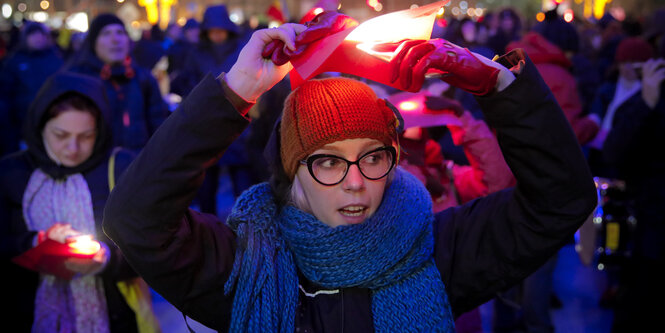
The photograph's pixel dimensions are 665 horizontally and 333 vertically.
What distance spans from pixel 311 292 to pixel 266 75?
28.7 inches

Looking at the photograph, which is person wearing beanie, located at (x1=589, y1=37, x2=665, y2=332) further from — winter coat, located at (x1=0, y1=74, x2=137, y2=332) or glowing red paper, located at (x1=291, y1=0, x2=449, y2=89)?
winter coat, located at (x1=0, y1=74, x2=137, y2=332)

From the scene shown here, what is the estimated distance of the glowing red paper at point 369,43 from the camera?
5.29ft

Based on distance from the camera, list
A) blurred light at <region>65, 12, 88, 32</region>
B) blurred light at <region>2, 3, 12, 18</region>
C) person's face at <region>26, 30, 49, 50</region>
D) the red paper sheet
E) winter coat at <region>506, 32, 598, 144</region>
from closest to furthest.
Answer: the red paper sheet, winter coat at <region>506, 32, 598, 144</region>, person's face at <region>26, 30, 49, 50</region>, blurred light at <region>65, 12, 88, 32</region>, blurred light at <region>2, 3, 12, 18</region>

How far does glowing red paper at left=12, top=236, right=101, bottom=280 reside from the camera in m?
2.50

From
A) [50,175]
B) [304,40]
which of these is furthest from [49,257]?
[304,40]

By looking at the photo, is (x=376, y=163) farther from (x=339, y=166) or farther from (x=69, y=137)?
(x=69, y=137)

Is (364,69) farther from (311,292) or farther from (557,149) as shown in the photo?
(311,292)

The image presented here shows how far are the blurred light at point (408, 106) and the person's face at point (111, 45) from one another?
115 inches

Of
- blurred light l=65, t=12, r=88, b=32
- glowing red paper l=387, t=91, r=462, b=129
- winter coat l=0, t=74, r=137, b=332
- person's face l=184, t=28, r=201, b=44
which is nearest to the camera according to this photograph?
winter coat l=0, t=74, r=137, b=332

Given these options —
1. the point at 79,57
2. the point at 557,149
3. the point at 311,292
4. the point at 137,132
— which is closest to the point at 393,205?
the point at 311,292

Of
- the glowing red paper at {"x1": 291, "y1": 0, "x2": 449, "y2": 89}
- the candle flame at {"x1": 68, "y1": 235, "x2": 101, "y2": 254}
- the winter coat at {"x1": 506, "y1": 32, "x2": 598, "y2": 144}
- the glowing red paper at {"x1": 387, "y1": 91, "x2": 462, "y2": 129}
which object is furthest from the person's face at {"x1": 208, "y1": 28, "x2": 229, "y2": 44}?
the glowing red paper at {"x1": 291, "y1": 0, "x2": 449, "y2": 89}

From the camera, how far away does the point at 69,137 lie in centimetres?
283

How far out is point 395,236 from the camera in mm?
1827

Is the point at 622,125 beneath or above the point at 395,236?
beneath
